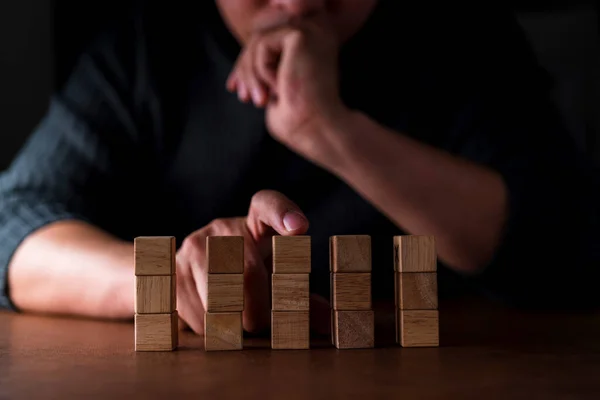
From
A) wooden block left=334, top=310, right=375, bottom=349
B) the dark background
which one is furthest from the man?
the dark background

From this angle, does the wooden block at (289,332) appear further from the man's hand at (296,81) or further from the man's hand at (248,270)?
the man's hand at (296,81)

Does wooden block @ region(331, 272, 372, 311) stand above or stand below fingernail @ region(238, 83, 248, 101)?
below

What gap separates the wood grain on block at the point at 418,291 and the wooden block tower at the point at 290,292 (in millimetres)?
132

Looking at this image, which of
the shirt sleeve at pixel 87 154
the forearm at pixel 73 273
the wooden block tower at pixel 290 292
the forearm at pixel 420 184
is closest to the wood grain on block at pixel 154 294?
the wooden block tower at pixel 290 292

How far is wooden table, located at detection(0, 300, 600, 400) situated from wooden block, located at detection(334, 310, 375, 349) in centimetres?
2

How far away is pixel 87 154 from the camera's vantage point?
1.73 meters

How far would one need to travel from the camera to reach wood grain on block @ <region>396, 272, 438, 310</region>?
0.93 metres

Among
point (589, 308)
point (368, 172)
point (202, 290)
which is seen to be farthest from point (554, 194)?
point (202, 290)

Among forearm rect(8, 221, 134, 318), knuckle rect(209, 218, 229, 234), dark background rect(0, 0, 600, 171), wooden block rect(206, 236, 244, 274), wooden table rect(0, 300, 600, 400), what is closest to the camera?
wooden table rect(0, 300, 600, 400)

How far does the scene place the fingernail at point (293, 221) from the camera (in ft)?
2.96

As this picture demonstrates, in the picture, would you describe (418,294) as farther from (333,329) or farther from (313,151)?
(313,151)

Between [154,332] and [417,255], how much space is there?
364 mm

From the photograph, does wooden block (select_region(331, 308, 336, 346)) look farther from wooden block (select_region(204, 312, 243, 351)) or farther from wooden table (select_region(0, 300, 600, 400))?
wooden block (select_region(204, 312, 243, 351))

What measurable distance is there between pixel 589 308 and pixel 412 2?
1042 mm
